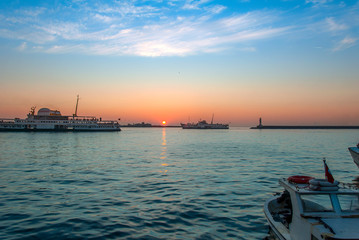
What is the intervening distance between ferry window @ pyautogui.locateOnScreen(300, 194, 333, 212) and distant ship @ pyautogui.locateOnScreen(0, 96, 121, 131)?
175105mm

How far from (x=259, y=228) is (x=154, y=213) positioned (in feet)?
18.3

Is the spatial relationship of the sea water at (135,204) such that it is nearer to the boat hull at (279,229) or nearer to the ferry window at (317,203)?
the boat hull at (279,229)

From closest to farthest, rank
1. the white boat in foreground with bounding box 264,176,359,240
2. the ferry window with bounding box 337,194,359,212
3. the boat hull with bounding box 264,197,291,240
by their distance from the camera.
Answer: the white boat in foreground with bounding box 264,176,359,240 → the ferry window with bounding box 337,194,359,212 → the boat hull with bounding box 264,197,291,240

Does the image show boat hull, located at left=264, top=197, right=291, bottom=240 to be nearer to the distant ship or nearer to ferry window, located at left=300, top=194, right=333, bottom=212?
ferry window, located at left=300, top=194, right=333, bottom=212

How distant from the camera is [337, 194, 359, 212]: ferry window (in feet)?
27.3

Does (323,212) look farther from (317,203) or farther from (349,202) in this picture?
(349,202)

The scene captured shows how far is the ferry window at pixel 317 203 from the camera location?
27.4ft

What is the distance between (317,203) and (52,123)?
584 feet

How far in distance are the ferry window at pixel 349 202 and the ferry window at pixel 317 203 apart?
0.44 metres

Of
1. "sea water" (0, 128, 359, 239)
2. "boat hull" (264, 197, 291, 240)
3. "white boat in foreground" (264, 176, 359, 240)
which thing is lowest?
"sea water" (0, 128, 359, 239)

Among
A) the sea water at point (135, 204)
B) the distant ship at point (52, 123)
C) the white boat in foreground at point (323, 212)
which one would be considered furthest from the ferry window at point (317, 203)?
the distant ship at point (52, 123)

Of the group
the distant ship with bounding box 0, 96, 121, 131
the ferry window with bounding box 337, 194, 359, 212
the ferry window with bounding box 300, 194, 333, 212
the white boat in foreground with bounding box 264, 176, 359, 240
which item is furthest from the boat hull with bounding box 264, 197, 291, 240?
the distant ship with bounding box 0, 96, 121, 131

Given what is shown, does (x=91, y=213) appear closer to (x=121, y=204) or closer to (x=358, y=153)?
(x=121, y=204)

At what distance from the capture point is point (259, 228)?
12.4m
